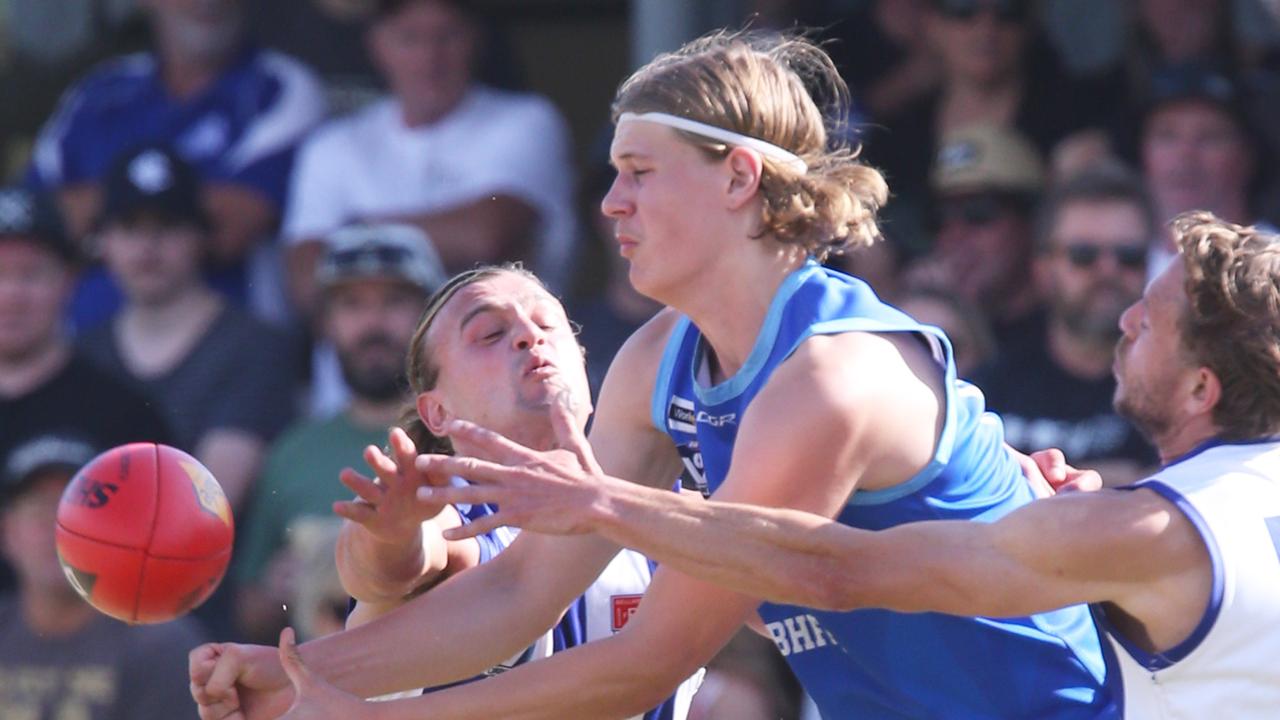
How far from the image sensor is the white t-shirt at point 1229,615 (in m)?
3.45

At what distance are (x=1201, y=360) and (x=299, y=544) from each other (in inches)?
143

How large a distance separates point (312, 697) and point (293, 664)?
0.08 m

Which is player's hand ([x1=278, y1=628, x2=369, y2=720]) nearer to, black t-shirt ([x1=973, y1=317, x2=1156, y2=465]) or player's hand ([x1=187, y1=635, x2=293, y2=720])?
player's hand ([x1=187, y1=635, x2=293, y2=720])

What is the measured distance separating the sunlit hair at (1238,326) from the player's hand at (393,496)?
Answer: 4.47 feet

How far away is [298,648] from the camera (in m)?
3.76

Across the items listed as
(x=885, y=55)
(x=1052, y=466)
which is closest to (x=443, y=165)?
(x=885, y=55)

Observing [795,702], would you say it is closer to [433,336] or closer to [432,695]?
[433,336]

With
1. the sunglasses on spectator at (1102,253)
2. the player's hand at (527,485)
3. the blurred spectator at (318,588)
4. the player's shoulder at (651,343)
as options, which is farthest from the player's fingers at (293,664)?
the sunglasses on spectator at (1102,253)

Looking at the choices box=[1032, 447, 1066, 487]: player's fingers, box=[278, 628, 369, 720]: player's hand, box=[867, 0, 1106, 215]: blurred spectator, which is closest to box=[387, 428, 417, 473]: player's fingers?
box=[278, 628, 369, 720]: player's hand

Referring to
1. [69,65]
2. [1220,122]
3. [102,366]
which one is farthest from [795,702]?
[69,65]

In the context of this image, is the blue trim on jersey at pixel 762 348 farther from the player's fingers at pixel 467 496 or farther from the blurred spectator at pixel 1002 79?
the blurred spectator at pixel 1002 79

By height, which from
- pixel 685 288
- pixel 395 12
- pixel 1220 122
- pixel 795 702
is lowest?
pixel 795 702

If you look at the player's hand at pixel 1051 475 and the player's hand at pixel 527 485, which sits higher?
the player's hand at pixel 527 485

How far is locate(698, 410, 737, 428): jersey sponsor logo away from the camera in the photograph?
3.80 m
